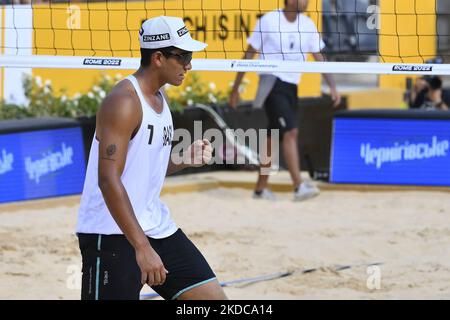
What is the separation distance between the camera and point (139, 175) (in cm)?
424

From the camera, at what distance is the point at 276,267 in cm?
704

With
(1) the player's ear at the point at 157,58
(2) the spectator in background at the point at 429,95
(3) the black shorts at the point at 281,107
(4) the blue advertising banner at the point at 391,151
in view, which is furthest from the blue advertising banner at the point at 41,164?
(1) the player's ear at the point at 157,58

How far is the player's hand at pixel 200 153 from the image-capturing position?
4.58m

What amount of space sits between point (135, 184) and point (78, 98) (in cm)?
574

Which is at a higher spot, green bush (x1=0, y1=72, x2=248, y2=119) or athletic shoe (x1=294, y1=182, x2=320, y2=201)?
green bush (x1=0, y1=72, x2=248, y2=119)

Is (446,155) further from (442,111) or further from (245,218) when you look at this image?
(245,218)

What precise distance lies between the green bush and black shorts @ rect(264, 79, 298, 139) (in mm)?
1094

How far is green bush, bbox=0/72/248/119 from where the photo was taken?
970cm

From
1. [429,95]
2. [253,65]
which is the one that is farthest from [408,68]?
[429,95]

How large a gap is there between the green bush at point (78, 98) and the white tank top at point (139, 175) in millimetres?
5348

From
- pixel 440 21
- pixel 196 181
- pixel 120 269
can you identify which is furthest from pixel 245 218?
pixel 440 21

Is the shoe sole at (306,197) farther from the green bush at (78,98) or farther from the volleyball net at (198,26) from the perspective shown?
the green bush at (78,98)

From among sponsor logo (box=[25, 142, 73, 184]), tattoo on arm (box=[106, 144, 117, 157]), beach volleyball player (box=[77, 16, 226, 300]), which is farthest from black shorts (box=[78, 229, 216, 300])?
sponsor logo (box=[25, 142, 73, 184])

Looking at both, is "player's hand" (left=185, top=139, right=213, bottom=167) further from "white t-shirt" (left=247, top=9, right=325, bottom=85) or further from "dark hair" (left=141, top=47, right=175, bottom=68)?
"white t-shirt" (left=247, top=9, right=325, bottom=85)
